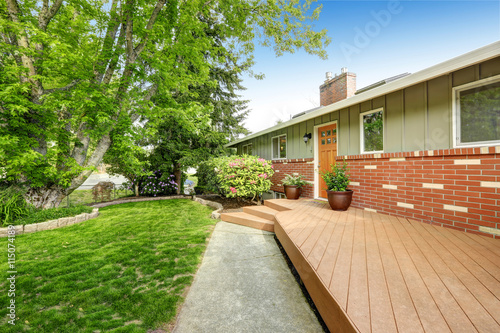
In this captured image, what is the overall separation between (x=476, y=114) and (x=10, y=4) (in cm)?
908

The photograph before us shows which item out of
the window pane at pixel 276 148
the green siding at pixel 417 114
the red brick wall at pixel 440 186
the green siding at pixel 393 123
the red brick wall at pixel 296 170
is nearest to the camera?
the red brick wall at pixel 440 186

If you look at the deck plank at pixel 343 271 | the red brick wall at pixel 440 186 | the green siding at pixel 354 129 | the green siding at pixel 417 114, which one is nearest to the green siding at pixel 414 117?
the green siding at pixel 417 114

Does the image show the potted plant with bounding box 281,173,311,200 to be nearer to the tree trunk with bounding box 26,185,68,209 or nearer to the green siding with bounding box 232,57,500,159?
the green siding with bounding box 232,57,500,159

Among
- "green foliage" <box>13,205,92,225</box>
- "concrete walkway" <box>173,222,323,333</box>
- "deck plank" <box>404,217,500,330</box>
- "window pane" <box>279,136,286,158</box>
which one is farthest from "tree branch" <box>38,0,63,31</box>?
"deck plank" <box>404,217,500,330</box>

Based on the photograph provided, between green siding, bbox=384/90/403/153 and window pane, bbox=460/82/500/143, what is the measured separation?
849mm

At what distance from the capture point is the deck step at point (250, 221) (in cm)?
426

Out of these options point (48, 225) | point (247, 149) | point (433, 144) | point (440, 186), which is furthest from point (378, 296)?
point (247, 149)

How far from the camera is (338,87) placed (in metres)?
7.06

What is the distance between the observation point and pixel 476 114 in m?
2.97

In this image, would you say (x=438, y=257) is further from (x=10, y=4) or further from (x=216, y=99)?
(x=216, y=99)

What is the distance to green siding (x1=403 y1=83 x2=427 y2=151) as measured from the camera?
354 centimetres

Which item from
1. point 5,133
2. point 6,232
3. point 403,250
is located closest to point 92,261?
point 6,232

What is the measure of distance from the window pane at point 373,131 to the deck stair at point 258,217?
Result: 2384 millimetres

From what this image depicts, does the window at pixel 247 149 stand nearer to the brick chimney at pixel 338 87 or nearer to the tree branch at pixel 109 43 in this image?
the brick chimney at pixel 338 87
